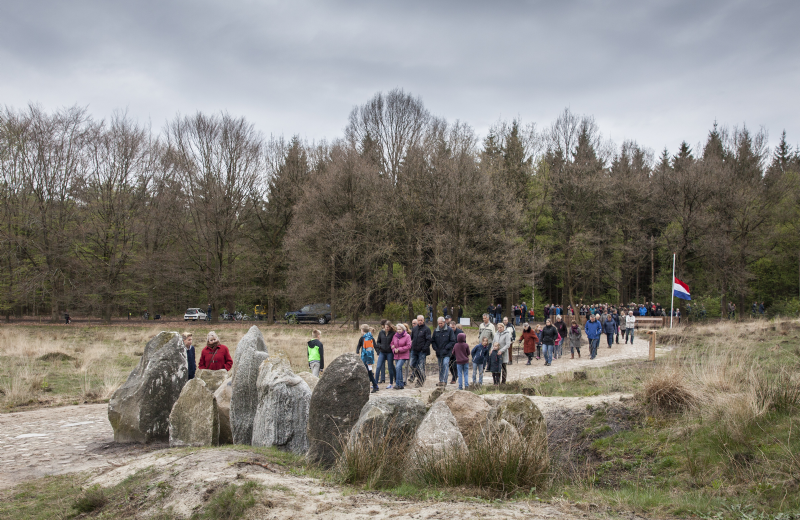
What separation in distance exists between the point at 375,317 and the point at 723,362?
32367 mm

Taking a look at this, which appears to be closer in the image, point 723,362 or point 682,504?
point 682,504

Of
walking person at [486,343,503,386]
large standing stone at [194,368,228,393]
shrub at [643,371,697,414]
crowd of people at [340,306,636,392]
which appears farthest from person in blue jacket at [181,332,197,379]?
shrub at [643,371,697,414]

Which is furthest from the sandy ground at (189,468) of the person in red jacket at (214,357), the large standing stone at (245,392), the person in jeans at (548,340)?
the person in jeans at (548,340)

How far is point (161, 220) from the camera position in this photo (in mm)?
39625

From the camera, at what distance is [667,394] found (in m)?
8.52

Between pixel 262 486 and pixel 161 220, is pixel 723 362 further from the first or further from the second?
pixel 161 220

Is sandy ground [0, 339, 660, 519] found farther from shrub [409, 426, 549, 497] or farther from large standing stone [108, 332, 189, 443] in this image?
shrub [409, 426, 549, 497]

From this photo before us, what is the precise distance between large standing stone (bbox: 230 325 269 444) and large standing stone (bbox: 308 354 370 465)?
1.42 metres

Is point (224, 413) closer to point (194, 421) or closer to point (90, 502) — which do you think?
point (194, 421)

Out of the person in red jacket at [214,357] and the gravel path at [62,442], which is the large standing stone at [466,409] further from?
the person in red jacket at [214,357]

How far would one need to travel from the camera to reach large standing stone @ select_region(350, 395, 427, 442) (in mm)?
6367

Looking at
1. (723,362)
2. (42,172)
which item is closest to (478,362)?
(723,362)

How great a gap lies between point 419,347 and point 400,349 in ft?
1.54

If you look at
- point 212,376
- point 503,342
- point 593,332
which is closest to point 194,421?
point 212,376
